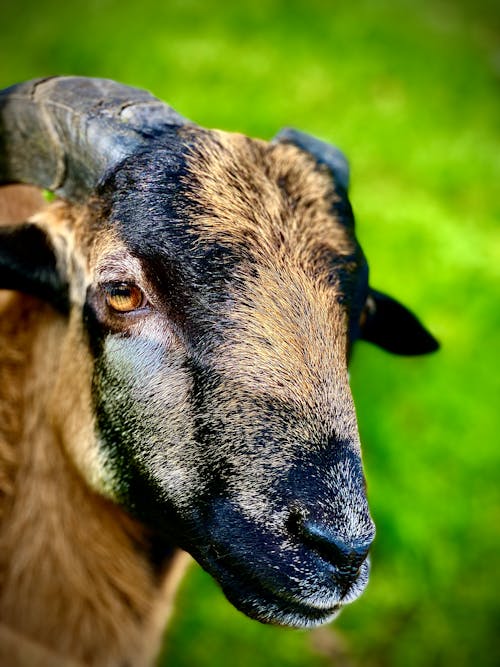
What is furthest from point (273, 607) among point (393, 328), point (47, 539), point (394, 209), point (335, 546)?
point (394, 209)

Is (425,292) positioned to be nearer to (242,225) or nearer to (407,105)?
(407,105)

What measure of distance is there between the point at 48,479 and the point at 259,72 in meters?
9.85

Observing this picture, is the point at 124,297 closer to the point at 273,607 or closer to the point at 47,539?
the point at 273,607

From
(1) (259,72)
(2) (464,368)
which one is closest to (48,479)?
(2) (464,368)

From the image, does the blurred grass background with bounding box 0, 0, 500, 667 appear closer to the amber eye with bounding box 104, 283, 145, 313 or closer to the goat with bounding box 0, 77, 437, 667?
the goat with bounding box 0, 77, 437, 667

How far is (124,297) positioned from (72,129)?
3.04ft

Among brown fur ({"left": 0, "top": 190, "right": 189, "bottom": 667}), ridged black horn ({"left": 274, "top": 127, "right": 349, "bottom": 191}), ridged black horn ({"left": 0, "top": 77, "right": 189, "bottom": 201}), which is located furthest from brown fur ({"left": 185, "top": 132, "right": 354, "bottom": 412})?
brown fur ({"left": 0, "top": 190, "right": 189, "bottom": 667})

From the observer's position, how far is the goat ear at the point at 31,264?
137 inches

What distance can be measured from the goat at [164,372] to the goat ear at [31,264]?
10 mm

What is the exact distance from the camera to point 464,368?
27.3 feet

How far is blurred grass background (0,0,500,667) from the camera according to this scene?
631cm

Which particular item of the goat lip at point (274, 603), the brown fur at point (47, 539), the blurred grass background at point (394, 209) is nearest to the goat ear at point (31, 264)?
the brown fur at point (47, 539)

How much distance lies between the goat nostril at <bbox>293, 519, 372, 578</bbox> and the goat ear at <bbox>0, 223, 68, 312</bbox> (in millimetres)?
1792

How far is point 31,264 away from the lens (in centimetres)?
354
